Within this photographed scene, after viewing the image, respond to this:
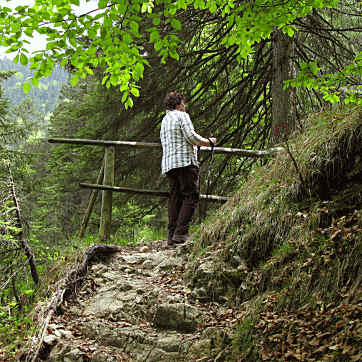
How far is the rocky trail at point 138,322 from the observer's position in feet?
9.51

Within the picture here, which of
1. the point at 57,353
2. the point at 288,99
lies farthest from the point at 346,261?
the point at 288,99

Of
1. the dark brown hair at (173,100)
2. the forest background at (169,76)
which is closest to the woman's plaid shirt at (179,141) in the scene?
the dark brown hair at (173,100)

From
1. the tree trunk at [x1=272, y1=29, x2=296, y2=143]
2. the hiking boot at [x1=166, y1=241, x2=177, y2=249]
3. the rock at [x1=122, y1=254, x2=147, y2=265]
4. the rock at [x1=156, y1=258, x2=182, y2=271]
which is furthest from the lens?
the tree trunk at [x1=272, y1=29, x2=296, y2=143]

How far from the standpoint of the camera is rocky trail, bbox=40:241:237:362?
9.51 feet

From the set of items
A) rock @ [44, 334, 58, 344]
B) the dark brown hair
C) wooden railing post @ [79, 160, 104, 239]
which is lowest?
rock @ [44, 334, 58, 344]

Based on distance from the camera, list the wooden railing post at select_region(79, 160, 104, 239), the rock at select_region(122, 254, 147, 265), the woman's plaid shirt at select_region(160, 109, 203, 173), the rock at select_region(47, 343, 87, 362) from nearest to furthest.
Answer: the rock at select_region(47, 343, 87, 362) < the rock at select_region(122, 254, 147, 265) < the woman's plaid shirt at select_region(160, 109, 203, 173) < the wooden railing post at select_region(79, 160, 104, 239)

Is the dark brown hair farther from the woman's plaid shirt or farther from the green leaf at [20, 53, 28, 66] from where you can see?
the green leaf at [20, 53, 28, 66]

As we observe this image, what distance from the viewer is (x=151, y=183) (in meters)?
7.30

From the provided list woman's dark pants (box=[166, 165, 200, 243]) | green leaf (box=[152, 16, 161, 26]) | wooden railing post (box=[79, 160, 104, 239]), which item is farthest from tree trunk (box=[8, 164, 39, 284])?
green leaf (box=[152, 16, 161, 26])

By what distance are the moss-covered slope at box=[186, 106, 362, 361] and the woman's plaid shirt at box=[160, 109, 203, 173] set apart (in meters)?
0.89

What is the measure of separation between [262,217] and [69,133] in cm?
1422

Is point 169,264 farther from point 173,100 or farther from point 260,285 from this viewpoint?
point 173,100

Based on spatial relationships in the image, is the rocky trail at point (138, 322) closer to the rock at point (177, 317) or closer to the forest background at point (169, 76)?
the rock at point (177, 317)

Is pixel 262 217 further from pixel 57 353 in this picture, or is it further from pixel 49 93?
pixel 49 93
